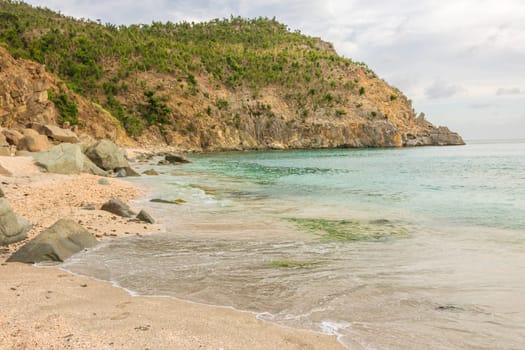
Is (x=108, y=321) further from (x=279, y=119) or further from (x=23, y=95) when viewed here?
(x=279, y=119)

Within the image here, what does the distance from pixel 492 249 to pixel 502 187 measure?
43.4ft

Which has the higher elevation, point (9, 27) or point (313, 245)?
point (9, 27)

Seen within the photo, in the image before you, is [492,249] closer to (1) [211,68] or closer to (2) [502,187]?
(2) [502,187]

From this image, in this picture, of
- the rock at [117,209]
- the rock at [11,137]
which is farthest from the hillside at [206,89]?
the rock at [117,209]

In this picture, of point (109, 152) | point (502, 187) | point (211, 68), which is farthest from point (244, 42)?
point (502, 187)

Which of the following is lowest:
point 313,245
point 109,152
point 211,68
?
point 313,245

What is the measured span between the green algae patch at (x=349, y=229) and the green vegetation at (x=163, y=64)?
4295 centimetres

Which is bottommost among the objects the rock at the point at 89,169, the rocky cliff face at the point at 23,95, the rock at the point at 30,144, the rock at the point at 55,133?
the rock at the point at 89,169

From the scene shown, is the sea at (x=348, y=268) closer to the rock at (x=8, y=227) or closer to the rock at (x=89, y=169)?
the rock at (x=8, y=227)

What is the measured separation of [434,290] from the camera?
5375mm

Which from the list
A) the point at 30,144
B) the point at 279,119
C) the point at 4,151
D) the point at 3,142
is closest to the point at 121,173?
the point at 4,151

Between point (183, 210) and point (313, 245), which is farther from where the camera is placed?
point (183, 210)

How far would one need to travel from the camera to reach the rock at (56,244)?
617 cm

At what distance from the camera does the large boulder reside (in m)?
18.1
